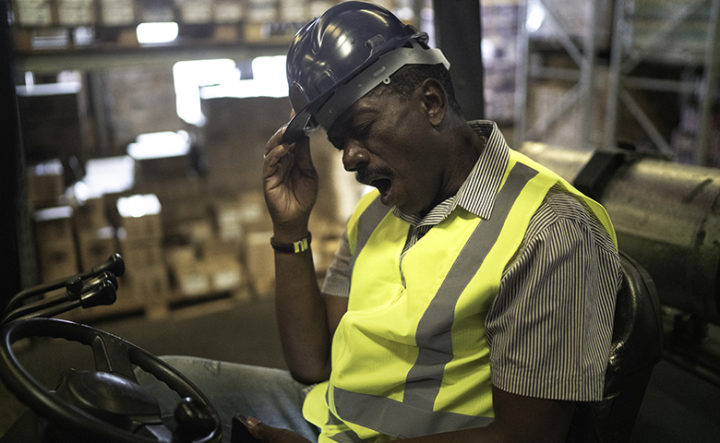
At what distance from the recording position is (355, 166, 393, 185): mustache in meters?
1.39

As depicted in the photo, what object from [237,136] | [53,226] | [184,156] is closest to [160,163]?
[184,156]

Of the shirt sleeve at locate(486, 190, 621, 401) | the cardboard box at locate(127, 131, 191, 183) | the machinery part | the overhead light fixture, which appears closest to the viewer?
the shirt sleeve at locate(486, 190, 621, 401)

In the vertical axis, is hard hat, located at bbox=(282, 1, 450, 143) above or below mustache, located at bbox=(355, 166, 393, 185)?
above

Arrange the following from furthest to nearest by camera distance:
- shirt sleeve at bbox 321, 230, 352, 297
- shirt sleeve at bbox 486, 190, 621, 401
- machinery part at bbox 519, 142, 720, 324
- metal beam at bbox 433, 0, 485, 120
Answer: metal beam at bbox 433, 0, 485, 120
machinery part at bbox 519, 142, 720, 324
shirt sleeve at bbox 321, 230, 352, 297
shirt sleeve at bbox 486, 190, 621, 401

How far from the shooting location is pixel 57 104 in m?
3.96

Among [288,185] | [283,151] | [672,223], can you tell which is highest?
[283,151]

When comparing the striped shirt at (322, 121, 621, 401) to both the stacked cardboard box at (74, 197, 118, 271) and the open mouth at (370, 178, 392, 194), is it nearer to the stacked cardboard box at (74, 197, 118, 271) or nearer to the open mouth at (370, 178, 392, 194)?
the open mouth at (370, 178, 392, 194)

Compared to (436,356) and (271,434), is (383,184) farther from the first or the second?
(271,434)

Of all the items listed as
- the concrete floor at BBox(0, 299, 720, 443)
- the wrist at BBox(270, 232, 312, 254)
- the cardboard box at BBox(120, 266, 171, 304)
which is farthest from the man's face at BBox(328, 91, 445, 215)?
the cardboard box at BBox(120, 266, 171, 304)

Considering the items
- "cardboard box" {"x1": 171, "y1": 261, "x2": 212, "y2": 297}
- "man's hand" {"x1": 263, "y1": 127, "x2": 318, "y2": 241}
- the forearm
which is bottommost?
"cardboard box" {"x1": 171, "y1": 261, "x2": 212, "y2": 297}

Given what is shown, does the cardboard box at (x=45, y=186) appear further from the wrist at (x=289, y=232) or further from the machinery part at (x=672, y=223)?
the machinery part at (x=672, y=223)

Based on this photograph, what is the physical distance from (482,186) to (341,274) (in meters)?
0.59

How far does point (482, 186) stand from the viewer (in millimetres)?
1369

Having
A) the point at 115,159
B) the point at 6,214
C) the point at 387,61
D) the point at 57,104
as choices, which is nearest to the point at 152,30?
the point at 57,104
